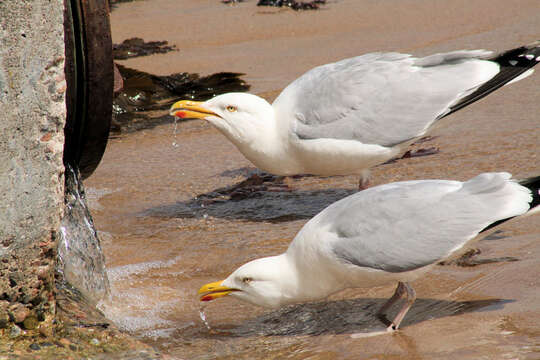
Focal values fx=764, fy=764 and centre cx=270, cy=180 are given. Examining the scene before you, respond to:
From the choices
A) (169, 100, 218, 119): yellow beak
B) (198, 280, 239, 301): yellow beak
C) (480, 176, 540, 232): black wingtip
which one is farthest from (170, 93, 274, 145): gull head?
(480, 176, 540, 232): black wingtip

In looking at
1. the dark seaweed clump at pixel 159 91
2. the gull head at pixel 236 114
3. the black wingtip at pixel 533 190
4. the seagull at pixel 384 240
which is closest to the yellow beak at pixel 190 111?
the gull head at pixel 236 114

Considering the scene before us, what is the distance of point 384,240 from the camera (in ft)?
11.3

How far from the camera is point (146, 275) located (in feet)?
14.1

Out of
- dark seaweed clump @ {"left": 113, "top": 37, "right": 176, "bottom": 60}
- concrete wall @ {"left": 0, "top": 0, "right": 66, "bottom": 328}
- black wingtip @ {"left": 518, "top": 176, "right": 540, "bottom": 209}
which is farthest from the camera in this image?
dark seaweed clump @ {"left": 113, "top": 37, "right": 176, "bottom": 60}

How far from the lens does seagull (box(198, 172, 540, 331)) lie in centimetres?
340

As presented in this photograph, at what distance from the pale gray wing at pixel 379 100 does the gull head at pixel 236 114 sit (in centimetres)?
14

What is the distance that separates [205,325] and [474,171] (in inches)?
91.1

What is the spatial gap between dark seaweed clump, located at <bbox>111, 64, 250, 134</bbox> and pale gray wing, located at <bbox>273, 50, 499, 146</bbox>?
312 cm

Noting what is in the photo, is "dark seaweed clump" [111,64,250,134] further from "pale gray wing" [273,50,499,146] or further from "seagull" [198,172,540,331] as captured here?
"seagull" [198,172,540,331]

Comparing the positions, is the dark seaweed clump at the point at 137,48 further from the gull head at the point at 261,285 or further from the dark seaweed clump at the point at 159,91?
the gull head at the point at 261,285

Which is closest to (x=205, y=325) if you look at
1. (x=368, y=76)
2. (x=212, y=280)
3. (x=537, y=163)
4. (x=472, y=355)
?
(x=212, y=280)

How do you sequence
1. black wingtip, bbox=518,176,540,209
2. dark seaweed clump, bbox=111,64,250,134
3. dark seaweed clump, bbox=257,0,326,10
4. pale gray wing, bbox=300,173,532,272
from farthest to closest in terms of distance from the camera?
1. dark seaweed clump, bbox=257,0,326,10
2. dark seaweed clump, bbox=111,64,250,134
3. pale gray wing, bbox=300,173,532,272
4. black wingtip, bbox=518,176,540,209

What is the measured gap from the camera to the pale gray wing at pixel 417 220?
339 centimetres

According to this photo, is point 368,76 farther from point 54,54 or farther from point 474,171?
point 54,54
